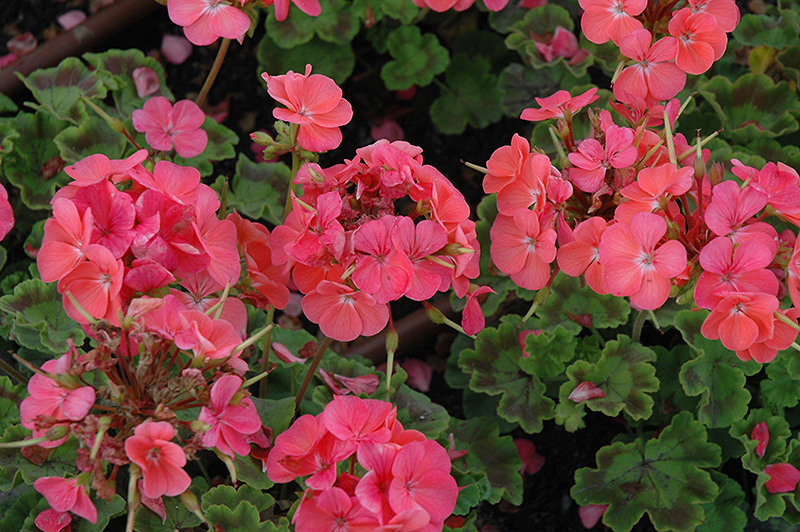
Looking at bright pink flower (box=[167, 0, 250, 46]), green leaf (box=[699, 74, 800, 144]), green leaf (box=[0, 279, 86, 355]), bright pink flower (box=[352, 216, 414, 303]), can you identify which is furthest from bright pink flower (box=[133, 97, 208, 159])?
green leaf (box=[699, 74, 800, 144])

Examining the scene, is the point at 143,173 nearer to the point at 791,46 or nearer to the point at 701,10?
the point at 701,10

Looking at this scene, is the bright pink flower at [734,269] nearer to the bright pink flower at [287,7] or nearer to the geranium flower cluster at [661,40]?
the geranium flower cluster at [661,40]

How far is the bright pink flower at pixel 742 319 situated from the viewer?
99 centimetres

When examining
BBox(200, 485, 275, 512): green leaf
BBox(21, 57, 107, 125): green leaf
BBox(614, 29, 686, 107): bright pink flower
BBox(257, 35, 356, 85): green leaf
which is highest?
BBox(614, 29, 686, 107): bright pink flower

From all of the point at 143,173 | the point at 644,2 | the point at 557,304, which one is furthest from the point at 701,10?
the point at 143,173

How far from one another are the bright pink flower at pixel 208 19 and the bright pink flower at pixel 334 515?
0.77m

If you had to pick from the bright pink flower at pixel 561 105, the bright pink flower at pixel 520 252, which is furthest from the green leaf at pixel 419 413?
the bright pink flower at pixel 561 105

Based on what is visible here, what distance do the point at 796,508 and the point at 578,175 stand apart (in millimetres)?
909

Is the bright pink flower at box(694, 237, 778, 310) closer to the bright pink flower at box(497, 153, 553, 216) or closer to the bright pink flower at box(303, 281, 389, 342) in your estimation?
the bright pink flower at box(497, 153, 553, 216)

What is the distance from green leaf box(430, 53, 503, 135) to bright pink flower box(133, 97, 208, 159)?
1.05 m

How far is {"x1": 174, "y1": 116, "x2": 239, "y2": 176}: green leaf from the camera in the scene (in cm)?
184

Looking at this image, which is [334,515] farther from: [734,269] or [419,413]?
[734,269]

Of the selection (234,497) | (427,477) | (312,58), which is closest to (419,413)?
(234,497)

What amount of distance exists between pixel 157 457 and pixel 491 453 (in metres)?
0.94
